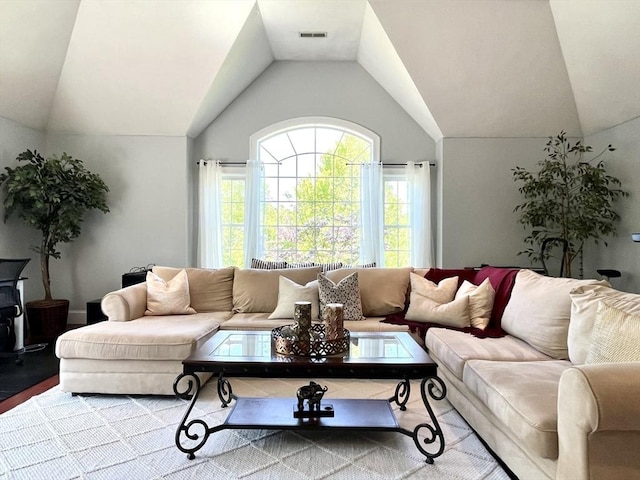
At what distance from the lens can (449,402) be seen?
2.67 m

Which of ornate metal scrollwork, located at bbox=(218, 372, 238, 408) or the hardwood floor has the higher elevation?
ornate metal scrollwork, located at bbox=(218, 372, 238, 408)

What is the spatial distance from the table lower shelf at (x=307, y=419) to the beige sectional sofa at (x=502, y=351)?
503 millimetres

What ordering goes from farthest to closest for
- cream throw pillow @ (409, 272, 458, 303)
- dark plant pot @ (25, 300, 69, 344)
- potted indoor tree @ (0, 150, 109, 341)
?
1. dark plant pot @ (25, 300, 69, 344)
2. potted indoor tree @ (0, 150, 109, 341)
3. cream throw pillow @ (409, 272, 458, 303)

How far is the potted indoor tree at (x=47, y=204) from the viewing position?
4.23 m

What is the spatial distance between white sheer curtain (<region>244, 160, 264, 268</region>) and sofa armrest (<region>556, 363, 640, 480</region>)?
4118 millimetres

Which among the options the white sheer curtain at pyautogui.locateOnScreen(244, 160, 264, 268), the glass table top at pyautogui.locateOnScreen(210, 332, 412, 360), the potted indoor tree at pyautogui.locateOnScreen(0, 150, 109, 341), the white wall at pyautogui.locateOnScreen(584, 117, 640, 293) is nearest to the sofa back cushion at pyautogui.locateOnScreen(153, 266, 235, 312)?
the glass table top at pyautogui.locateOnScreen(210, 332, 412, 360)

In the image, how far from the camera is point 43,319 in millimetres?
4371

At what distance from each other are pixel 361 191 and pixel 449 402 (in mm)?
3058

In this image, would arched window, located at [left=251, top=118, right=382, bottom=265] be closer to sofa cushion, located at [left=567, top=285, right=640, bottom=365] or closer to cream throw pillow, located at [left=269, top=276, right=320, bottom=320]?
cream throw pillow, located at [left=269, top=276, right=320, bottom=320]

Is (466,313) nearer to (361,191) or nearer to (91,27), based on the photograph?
(361,191)

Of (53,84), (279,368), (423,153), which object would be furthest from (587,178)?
(53,84)

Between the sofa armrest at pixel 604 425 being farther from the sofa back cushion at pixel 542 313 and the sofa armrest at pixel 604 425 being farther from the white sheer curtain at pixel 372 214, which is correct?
the white sheer curtain at pixel 372 214

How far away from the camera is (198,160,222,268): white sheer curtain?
16.8 feet

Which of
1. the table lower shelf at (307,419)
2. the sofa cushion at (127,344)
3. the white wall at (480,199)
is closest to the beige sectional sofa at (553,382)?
the table lower shelf at (307,419)
